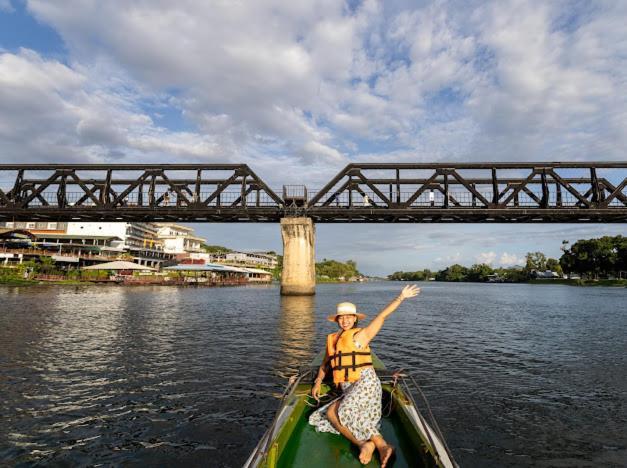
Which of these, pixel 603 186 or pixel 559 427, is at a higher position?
pixel 603 186

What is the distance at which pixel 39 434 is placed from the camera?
7.10 m

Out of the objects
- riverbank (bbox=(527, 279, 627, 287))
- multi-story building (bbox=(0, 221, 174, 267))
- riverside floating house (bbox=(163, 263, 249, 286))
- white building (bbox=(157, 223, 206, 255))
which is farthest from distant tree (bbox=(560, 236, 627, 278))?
multi-story building (bbox=(0, 221, 174, 267))

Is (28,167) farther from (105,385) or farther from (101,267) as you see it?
(105,385)

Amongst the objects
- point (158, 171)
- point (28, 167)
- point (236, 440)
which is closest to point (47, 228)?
point (28, 167)

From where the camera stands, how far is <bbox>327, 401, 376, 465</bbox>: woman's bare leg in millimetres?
4473

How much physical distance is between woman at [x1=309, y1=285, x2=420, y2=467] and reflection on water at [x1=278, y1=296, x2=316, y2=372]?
21.1 ft

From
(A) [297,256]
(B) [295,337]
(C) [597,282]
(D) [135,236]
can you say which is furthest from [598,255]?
(D) [135,236]

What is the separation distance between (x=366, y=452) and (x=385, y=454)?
229 mm

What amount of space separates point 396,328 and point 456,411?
43.4ft

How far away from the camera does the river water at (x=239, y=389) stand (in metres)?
6.72

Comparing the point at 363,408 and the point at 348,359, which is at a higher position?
the point at 348,359

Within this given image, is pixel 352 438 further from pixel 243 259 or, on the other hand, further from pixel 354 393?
pixel 243 259

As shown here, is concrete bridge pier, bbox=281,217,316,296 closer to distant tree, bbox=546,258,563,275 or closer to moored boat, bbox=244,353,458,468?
moored boat, bbox=244,353,458,468

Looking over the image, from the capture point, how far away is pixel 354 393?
491cm
